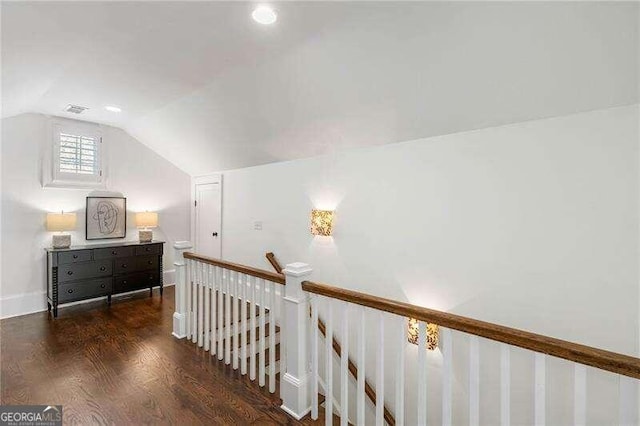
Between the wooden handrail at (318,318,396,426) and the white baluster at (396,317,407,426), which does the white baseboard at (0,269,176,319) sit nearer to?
the wooden handrail at (318,318,396,426)

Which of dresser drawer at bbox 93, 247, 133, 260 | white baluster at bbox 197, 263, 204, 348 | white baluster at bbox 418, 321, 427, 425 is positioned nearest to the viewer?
white baluster at bbox 418, 321, 427, 425

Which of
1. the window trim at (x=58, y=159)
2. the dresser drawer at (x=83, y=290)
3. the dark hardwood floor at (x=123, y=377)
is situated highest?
the window trim at (x=58, y=159)

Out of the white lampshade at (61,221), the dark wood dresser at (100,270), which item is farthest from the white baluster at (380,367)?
the white lampshade at (61,221)

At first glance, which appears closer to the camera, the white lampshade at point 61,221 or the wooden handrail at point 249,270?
the wooden handrail at point 249,270

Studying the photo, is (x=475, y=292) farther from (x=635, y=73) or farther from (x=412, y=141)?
(x=635, y=73)

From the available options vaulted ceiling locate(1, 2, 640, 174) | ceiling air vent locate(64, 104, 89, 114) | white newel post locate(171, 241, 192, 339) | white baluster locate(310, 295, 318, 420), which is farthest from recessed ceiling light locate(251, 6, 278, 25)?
ceiling air vent locate(64, 104, 89, 114)

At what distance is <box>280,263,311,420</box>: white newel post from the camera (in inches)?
82.5

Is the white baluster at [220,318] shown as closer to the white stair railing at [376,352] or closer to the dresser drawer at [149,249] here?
the white stair railing at [376,352]

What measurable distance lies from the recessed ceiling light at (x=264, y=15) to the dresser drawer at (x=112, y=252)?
3.83 meters

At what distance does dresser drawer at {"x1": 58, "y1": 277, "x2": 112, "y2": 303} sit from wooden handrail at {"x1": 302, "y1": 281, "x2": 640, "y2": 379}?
4091mm

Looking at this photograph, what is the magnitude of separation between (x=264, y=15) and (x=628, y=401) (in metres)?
2.56

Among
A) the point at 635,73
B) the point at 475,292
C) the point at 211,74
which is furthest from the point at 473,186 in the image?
the point at 211,74

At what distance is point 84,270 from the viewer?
13.6ft

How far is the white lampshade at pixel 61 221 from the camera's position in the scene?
13.3 feet
